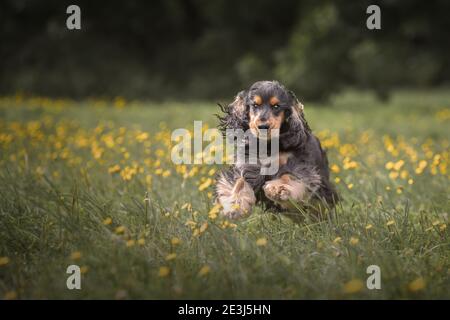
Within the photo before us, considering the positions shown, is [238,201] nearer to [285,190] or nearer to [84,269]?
[285,190]

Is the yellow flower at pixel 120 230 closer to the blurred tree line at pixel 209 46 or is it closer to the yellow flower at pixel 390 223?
the yellow flower at pixel 390 223

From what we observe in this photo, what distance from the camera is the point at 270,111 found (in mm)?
3076

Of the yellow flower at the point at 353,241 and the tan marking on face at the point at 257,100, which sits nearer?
the yellow flower at the point at 353,241

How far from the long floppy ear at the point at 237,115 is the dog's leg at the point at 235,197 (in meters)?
0.34

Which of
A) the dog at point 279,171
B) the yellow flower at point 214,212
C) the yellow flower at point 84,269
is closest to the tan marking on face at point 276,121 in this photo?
the dog at point 279,171

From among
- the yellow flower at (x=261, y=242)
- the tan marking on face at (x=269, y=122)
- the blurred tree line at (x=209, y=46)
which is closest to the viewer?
the yellow flower at (x=261, y=242)

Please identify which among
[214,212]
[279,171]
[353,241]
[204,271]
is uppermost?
[279,171]

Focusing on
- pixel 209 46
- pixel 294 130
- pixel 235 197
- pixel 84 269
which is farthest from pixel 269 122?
pixel 209 46

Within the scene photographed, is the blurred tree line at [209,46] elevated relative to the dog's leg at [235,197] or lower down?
elevated

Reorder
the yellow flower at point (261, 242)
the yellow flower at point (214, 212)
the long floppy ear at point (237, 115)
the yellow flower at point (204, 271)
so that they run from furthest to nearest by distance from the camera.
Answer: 1. the long floppy ear at point (237, 115)
2. the yellow flower at point (214, 212)
3. the yellow flower at point (261, 242)
4. the yellow flower at point (204, 271)

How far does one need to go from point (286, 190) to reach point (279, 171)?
0.67ft

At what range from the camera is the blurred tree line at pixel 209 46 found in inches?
457

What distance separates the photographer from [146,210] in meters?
2.95

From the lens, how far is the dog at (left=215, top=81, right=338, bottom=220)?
2.99 meters
